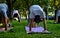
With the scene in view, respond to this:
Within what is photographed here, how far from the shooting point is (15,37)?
686cm

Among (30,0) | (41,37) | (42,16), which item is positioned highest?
(30,0)

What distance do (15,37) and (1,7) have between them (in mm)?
2090

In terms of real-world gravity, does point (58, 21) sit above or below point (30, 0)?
below

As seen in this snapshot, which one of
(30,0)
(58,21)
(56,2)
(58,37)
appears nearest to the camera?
(58,37)

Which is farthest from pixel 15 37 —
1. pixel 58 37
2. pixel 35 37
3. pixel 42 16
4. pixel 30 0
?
pixel 30 0

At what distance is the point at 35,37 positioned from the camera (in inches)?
271

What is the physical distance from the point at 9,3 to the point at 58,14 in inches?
141

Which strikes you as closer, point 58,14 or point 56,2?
point 58,14

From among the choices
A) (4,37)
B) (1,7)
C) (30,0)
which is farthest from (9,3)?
(4,37)

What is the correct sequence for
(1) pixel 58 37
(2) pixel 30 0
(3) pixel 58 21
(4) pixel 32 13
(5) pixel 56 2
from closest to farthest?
1. (1) pixel 58 37
2. (4) pixel 32 13
3. (3) pixel 58 21
4. (2) pixel 30 0
5. (5) pixel 56 2

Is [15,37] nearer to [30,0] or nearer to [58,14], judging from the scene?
[58,14]

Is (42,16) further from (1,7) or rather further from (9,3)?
(9,3)

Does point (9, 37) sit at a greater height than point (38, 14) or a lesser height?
lesser

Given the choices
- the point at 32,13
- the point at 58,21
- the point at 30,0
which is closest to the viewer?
the point at 32,13
